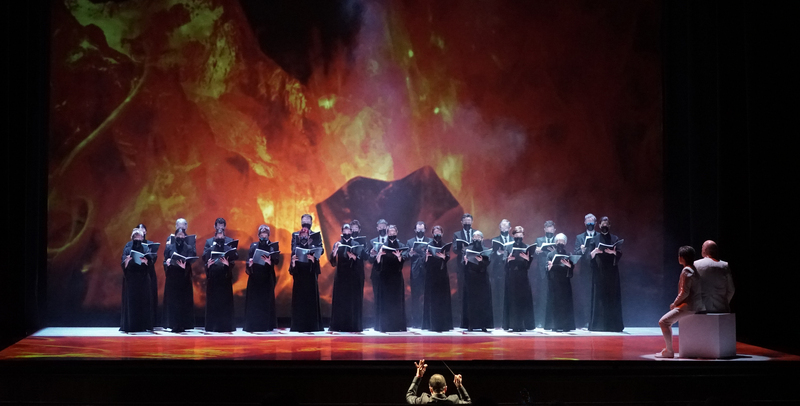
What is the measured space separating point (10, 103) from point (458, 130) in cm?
589

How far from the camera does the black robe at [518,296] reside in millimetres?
10375

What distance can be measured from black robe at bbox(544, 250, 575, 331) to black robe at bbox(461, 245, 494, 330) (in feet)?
2.74

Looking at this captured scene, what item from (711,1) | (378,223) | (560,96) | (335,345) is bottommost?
(335,345)

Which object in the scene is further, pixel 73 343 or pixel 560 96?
pixel 560 96

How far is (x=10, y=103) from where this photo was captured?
1001 cm

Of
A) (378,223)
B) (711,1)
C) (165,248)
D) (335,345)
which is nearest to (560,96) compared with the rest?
(711,1)

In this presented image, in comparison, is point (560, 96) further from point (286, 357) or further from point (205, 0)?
point (286, 357)

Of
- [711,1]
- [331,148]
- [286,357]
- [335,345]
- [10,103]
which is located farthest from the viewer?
[331,148]

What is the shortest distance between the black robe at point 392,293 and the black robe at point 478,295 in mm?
850

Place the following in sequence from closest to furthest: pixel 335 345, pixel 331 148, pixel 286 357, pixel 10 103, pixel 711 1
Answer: pixel 286 357, pixel 335 345, pixel 10 103, pixel 711 1, pixel 331 148

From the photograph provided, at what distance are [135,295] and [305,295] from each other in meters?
2.13
